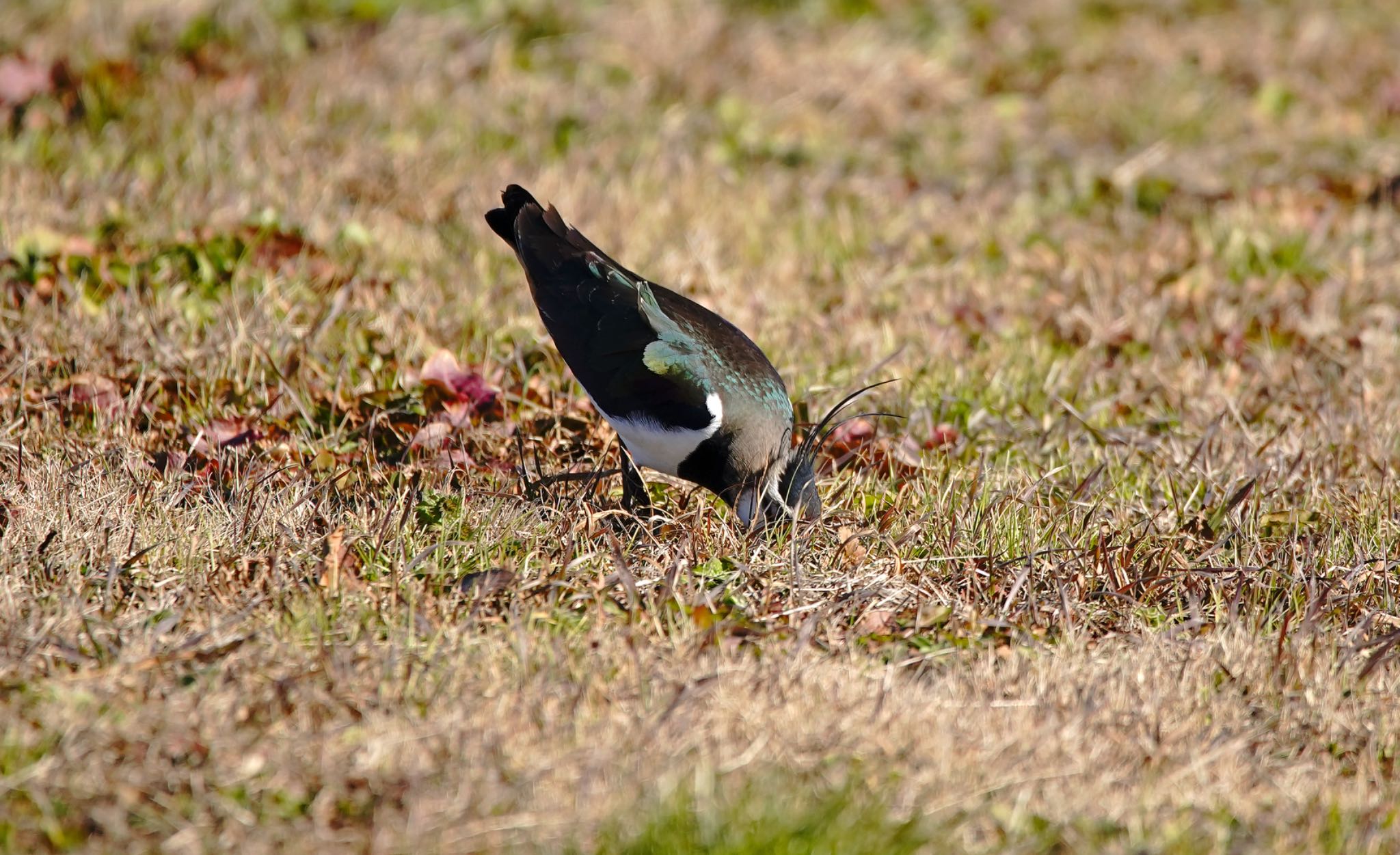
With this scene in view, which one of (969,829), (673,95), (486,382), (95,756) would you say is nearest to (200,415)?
(486,382)

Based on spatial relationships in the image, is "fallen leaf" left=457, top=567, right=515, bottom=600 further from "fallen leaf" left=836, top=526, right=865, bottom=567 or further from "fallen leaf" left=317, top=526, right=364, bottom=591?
"fallen leaf" left=836, top=526, right=865, bottom=567

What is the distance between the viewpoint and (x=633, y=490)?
3.86 metres

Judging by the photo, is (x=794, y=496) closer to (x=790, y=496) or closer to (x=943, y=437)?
(x=790, y=496)

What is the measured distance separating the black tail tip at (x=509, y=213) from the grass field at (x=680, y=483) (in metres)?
0.44

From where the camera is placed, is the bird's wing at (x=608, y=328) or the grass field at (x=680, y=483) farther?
the bird's wing at (x=608, y=328)

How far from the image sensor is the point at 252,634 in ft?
9.50

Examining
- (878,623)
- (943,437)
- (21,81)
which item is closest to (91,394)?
(878,623)

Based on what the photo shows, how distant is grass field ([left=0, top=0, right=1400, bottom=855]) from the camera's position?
2.59 m

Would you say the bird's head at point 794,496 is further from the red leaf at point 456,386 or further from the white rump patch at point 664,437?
the red leaf at point 456,386

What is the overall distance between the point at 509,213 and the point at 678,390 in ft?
3.28

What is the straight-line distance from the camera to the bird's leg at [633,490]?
12.4ft

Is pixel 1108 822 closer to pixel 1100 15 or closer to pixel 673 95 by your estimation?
pixel 673 95

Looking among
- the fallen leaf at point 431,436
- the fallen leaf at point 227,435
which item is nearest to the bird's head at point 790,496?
the fallen leaf at point 431,436

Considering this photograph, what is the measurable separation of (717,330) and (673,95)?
3675mm
